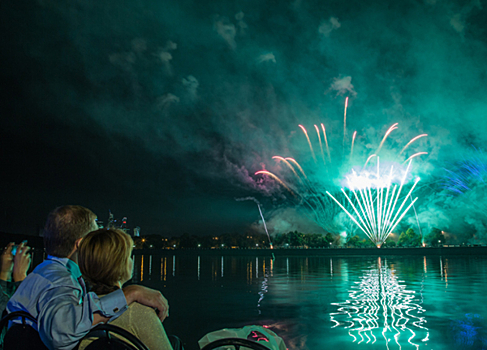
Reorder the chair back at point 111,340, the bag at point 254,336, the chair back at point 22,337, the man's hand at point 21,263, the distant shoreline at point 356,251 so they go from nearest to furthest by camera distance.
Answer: the chair back at point 111,340 < the chair back at point 22,337 < the bag at point 254,336 < the man's hand at point 21,263 < the distant shoreline at point 356,251

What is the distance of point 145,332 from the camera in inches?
104

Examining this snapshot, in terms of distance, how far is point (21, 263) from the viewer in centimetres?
338

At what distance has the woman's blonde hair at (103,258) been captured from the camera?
8.73 ft

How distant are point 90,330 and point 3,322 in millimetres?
863

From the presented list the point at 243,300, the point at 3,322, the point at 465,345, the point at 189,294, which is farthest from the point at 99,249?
the point at 189,294

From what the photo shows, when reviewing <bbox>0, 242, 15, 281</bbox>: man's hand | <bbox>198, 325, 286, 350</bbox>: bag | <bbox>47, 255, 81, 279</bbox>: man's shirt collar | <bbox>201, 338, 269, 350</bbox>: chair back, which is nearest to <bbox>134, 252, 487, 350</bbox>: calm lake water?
<bbox>198, 325, 286, 350</bbox>: bag

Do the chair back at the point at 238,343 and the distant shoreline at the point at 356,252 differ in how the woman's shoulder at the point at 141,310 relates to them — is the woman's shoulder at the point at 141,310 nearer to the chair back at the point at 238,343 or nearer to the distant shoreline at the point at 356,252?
the chair back at the point at 238,343

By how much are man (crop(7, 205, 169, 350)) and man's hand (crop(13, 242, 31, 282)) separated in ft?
1.93

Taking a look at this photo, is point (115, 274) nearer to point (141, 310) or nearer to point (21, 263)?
point (141, 310)

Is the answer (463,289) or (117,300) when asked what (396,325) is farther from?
(463,289)

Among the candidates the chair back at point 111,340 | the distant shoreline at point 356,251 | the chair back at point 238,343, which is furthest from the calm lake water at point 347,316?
the distant shoreline at point 356,251

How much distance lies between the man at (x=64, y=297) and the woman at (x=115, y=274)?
Answer: 0.09 meters

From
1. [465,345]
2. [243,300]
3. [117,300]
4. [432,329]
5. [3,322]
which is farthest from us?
[243,300]

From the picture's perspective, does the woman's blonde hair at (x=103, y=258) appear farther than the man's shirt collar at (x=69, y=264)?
No
